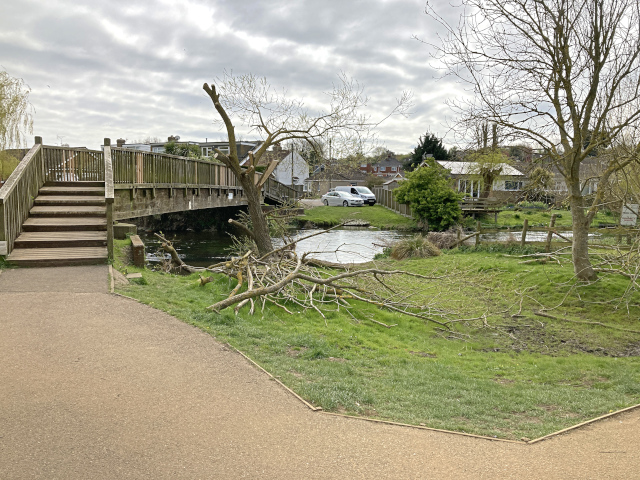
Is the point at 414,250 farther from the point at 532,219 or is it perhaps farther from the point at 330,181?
the point at 330,181

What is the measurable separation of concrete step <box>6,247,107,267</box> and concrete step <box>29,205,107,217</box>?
1760 millimetres

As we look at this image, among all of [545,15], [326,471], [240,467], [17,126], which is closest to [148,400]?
[240,467]

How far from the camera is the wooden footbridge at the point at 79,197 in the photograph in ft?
38.1

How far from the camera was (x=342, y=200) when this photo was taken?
172 feet

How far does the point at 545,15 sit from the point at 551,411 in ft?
33.5

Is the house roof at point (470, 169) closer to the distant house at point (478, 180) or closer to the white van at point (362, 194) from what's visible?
the distant house at point (478, 180)

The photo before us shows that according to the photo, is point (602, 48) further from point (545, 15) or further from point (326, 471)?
point (326, 471)

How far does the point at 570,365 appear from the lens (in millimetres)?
8703

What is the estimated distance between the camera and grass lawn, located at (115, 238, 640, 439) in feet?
19.1

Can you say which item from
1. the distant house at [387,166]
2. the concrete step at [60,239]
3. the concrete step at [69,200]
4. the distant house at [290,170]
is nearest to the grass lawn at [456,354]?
the concrete step at [60,239]

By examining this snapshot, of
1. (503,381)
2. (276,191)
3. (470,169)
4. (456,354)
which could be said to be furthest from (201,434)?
(470,169)

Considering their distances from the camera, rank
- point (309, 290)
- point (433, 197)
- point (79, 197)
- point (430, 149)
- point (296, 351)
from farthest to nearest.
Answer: point (430, 149) → point (433, 197) → point (79, 197) → point (309, 290) → point (296, 351)

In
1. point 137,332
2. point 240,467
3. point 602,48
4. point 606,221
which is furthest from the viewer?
point 606,221

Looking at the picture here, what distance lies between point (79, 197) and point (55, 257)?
12.7 feet
